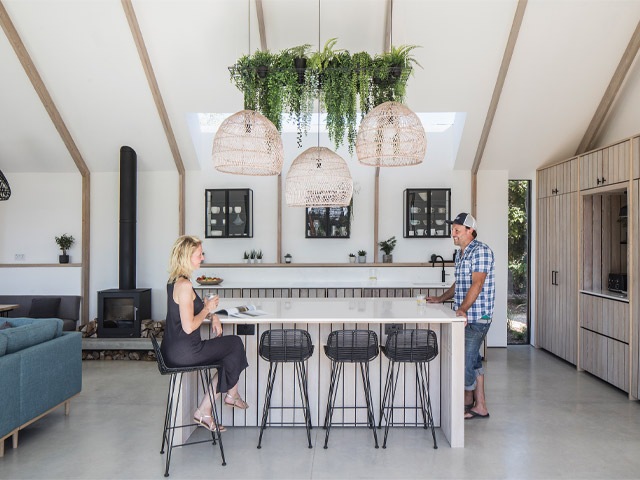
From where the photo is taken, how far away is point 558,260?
636cm

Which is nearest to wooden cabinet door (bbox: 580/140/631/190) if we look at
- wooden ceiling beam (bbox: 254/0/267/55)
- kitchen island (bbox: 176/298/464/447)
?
kitchen island (bbox: 176/298/464/447)

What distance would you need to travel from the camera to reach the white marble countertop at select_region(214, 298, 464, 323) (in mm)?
3553

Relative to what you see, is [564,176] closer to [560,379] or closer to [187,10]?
[560,379]

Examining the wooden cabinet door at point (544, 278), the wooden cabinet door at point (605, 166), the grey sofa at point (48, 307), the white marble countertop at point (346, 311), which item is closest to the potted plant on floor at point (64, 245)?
the grey sofa at point (48, 307)

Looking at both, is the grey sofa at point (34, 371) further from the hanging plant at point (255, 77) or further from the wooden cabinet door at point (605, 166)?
the wooden cabinet door at point (605, 166)

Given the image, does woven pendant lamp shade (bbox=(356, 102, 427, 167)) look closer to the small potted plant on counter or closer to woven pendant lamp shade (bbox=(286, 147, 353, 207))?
woven pendant lamp shade (bbox=(286, 147, 353, 207))

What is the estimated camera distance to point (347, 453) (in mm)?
3521

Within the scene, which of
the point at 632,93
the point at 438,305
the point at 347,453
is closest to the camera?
the point at 347,453

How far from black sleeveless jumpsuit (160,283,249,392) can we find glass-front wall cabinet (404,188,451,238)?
13.5 feet

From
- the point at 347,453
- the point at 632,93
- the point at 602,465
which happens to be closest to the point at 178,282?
the point at 347,453

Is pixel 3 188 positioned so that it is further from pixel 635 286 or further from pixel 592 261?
pixel 592 261

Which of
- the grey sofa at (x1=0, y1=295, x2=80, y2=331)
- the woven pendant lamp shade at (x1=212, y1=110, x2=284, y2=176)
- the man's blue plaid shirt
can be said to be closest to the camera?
the woven pendant lamp shade at (x1=212, y1=110, x2=284, y2=176)

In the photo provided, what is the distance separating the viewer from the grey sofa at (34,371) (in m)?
3.41

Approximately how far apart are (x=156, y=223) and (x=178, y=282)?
4296mm
